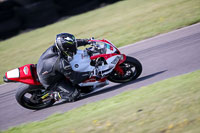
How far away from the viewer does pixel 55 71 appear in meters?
5.95

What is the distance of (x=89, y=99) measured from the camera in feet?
20.8

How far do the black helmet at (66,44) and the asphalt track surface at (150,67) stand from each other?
1.28 m

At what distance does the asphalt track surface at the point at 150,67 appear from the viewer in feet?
20.6

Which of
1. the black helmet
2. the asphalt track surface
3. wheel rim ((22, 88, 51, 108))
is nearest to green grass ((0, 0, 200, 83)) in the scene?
the asphalt track surface

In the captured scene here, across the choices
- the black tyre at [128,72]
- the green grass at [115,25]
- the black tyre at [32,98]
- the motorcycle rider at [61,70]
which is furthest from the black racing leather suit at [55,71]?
the green grass at [115,25]

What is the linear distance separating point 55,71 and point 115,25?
749 centimetres

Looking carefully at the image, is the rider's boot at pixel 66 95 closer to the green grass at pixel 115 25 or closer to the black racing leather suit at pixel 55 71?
the black racing leather suit at pixel 55 71

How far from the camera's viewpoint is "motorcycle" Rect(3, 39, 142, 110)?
602cm

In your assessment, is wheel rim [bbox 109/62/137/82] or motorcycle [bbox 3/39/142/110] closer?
motorcycle [bbox 3/39/142/110]

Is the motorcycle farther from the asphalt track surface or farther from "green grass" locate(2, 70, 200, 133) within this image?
"green grass" locate(2, 70, 200, 133)

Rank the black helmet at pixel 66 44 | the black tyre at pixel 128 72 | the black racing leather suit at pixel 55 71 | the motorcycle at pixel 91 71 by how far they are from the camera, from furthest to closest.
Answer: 1. the black tyre at pixel 128 72
2. the motorcycle at pixel 91 71
3. the black racing leather suit at pixel 55 71
4. the black helmet at pixel 66 44

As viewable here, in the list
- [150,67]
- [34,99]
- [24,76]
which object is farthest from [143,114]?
[150,67]

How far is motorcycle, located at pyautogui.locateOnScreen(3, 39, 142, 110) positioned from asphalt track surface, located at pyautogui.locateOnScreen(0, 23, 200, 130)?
22cm

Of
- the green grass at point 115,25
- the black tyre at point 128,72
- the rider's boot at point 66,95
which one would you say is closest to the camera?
the rider's boot at point 66,95
